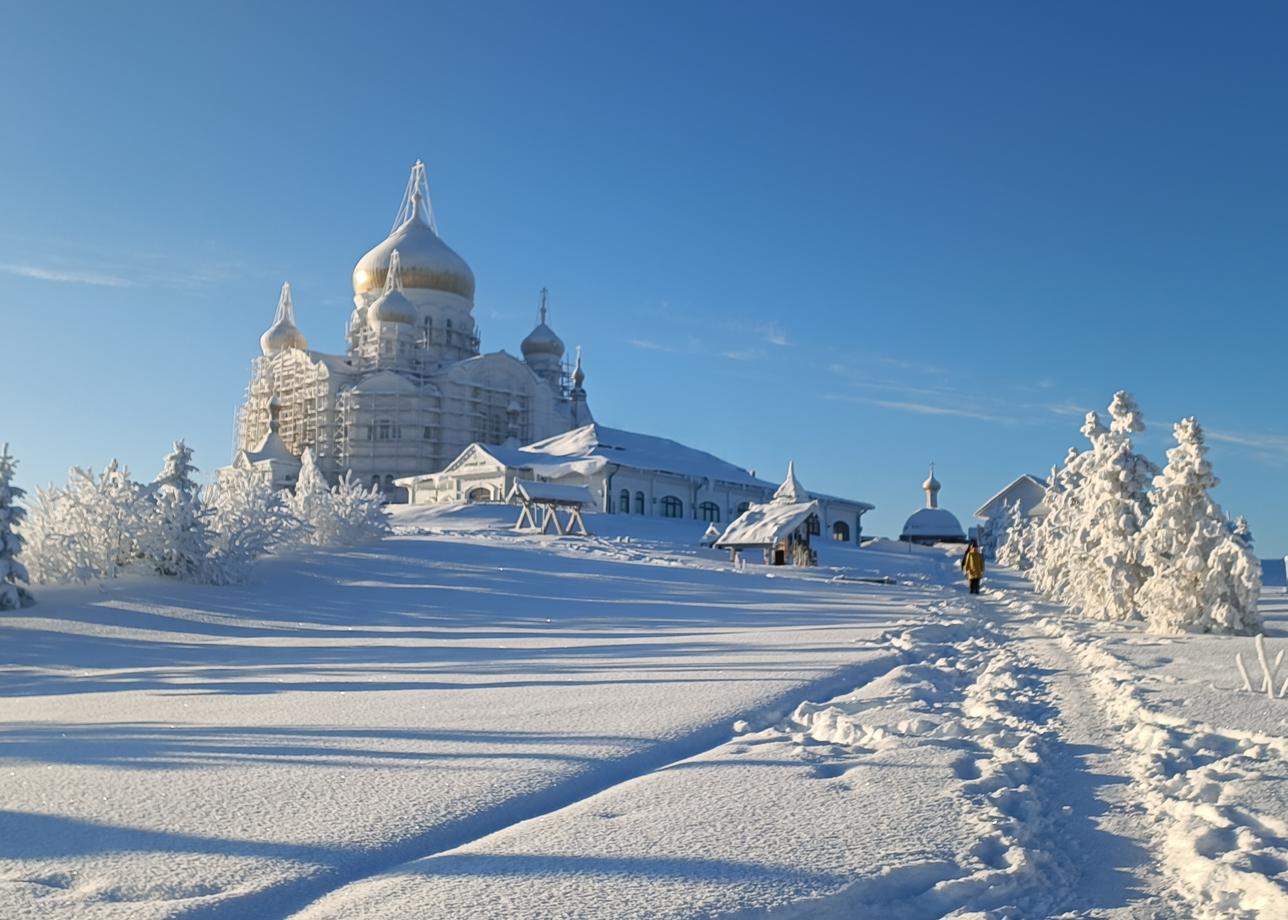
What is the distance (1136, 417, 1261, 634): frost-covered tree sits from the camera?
14258 millimetres

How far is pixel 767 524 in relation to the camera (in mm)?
30203

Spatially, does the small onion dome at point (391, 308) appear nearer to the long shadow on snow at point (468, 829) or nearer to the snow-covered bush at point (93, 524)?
the snow-covered bush at point (93, 524)

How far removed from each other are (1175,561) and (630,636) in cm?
830

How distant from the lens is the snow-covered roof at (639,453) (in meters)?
51.2

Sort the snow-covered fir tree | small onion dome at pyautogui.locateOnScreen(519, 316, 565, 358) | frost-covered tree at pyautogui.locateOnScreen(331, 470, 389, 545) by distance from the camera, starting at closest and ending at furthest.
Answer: the snow-covered fir tree < frost-covered tree at pyautogui.locateOnScreen(331, 470, 389, 545) < small onion dome at pyautogui.locateOnScreen(519, 316, 565, 358)

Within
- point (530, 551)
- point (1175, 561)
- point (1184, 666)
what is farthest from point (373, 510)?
point (1184, 666)

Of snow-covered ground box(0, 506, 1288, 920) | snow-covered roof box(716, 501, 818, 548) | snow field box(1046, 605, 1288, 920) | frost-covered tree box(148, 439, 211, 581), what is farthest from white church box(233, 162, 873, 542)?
snow field box(1046, 605, 1288, 920)

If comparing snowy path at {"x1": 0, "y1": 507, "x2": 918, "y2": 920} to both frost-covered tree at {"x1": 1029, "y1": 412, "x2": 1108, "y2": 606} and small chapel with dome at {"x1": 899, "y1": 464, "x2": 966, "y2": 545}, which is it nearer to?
frost-covered tree at {"x1": 1029, "y1": 412, "x2": 1108, "y2": 606}

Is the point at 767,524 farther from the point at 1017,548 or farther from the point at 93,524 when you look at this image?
the point at 1017,548

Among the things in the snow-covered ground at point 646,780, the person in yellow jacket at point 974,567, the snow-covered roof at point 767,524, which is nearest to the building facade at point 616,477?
the snow-covered roof at point 767,524

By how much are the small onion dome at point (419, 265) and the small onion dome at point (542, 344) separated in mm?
7310

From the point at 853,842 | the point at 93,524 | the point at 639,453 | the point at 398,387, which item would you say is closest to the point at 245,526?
the point at 93,524

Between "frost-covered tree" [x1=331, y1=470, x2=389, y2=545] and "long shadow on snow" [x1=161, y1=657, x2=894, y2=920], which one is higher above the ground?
"frost-covered tree" [x1=331, y1=470, x2=389, y2=545]

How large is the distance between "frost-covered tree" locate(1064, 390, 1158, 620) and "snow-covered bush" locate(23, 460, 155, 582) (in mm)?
17181
